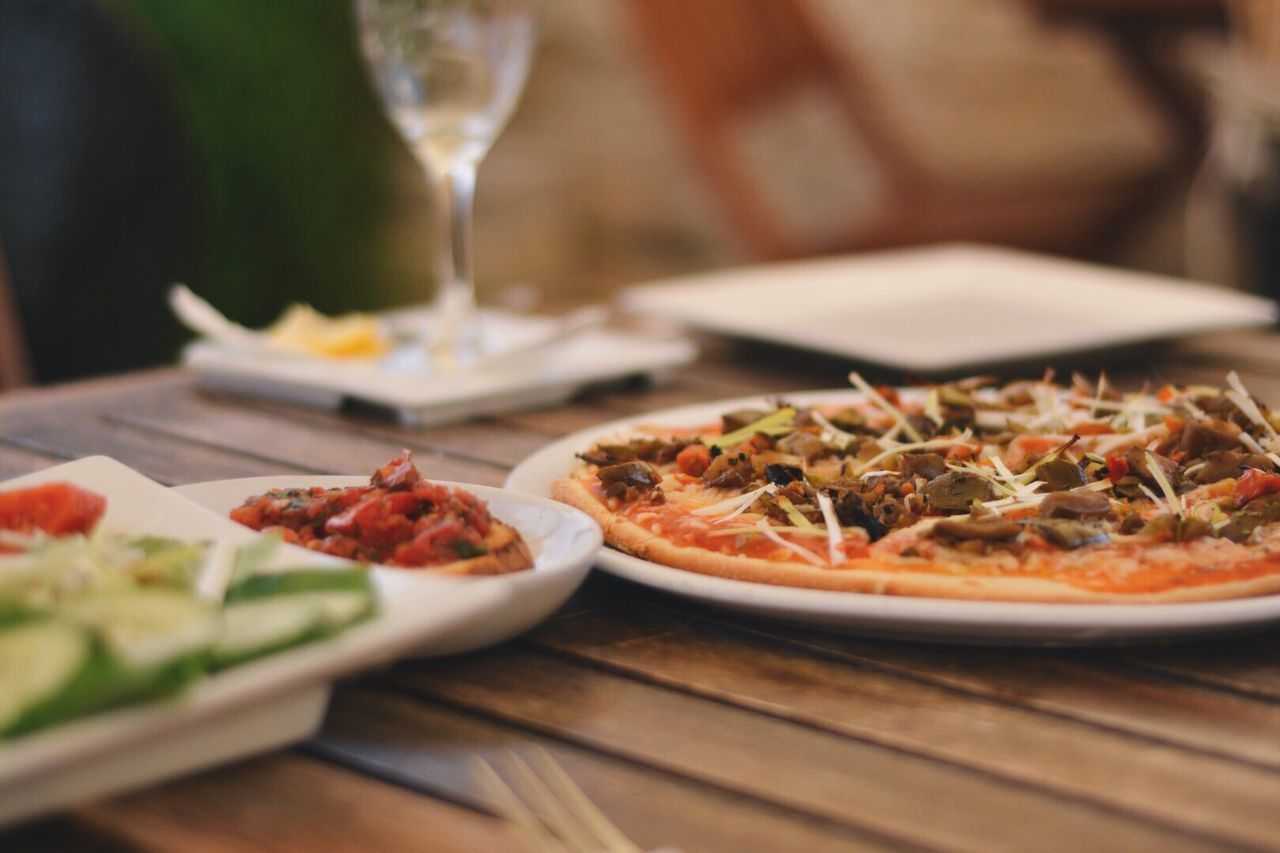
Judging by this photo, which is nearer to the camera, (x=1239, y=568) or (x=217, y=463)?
(x=1239, y=568)

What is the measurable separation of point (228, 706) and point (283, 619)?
0.18 ft

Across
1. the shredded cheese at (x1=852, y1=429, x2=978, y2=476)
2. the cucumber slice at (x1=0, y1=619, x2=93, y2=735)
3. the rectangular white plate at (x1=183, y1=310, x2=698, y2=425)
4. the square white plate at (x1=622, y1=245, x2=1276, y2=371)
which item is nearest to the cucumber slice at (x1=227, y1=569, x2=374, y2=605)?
the cucumber slice at (x1=0, y1=619, x2=93, y2=735)

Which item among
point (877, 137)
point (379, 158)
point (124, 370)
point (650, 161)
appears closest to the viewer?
point (124, 370)

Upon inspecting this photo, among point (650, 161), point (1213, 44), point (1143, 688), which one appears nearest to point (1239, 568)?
point (1143, 688)

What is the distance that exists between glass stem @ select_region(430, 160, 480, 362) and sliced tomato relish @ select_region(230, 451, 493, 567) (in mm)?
816

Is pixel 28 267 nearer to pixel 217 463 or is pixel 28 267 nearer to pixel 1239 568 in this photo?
pixel 217 463

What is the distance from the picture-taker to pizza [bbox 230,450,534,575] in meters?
0.91

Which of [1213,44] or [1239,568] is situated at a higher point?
[1213,44]

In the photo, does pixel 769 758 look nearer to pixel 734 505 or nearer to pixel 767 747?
pixel 767 747

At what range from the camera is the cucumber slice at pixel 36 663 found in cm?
64

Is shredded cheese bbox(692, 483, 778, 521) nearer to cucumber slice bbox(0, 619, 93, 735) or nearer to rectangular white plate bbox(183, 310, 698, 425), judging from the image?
cucumber slice bbox(0, 619, 93, 735)

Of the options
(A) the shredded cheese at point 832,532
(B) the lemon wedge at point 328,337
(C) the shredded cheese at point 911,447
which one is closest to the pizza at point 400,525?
(A) the shredded cheese at point 832,532

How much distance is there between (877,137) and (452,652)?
298 cm

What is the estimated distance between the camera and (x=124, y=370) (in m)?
2.62
